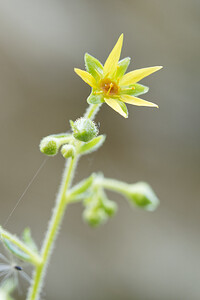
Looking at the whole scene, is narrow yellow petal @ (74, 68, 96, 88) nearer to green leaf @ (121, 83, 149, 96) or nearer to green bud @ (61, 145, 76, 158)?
green leaf @ (121, 83, 149, 96)

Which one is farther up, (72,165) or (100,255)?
(100,255)

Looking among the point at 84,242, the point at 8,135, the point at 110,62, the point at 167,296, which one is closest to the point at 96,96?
the point at 110,62

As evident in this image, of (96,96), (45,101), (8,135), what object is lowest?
(96,96)

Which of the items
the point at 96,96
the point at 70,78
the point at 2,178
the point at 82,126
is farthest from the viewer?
the point at 70,78

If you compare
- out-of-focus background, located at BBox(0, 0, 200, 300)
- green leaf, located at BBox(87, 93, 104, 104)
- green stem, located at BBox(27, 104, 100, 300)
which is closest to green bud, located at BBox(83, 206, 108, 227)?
green stem, located at BBox(27, 104, 100, 300)

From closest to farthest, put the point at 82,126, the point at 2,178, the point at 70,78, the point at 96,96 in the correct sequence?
the point at 82,126, the point at 96,96, the point at 2,178, the point at 70,78

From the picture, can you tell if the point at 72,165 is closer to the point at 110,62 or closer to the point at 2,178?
the point at 110,62

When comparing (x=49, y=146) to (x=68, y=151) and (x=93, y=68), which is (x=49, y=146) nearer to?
(x=68, y=151)
